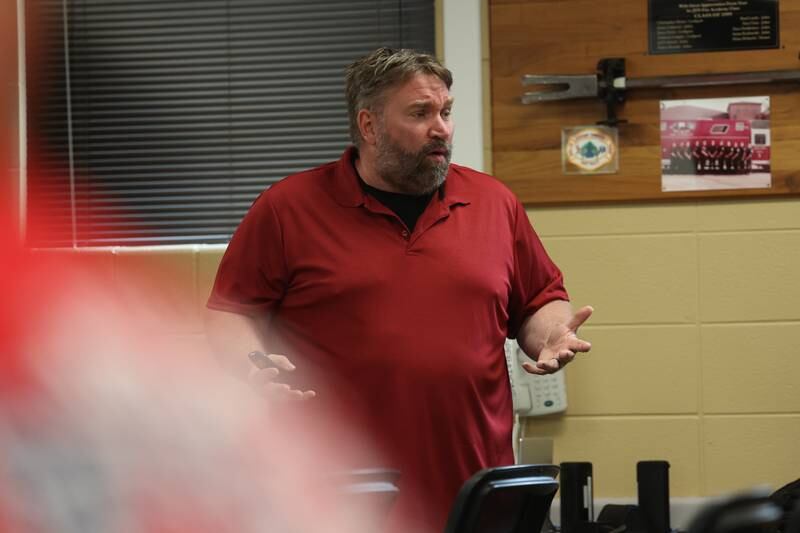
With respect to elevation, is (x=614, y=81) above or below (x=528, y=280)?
above

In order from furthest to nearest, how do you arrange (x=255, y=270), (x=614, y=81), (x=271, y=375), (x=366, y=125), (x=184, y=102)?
(x=184, y=102), (x=614, y=81), (x=366, y=125), (x=255, y=270), (x=271, y=375)

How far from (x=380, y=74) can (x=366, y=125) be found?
0.11m

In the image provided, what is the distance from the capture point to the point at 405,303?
83.1 inches

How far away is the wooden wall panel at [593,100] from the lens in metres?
3.16

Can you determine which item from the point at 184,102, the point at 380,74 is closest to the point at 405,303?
the point at 380,74

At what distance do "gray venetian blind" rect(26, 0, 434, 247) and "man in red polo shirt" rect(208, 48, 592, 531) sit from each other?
1168 millimetres

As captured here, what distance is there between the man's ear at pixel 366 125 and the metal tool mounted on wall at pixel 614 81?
1024 mm

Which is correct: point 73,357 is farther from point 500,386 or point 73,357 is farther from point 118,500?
point 500,386

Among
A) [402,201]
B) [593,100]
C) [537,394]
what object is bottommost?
[537,394]

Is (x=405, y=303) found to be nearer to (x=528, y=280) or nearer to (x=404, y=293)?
(x=404, y=293)

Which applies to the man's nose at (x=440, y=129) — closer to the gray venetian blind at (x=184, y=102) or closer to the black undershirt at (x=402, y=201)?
the black undershirt at (x=402, y=201)

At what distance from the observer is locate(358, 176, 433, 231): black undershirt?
7.37 ft

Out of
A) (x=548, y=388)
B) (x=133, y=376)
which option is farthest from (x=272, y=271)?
(x=133, y=376)

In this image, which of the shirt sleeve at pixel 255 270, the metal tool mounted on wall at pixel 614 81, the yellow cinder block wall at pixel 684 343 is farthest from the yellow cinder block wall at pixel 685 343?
the shirt sleeve at pixel 255 270
